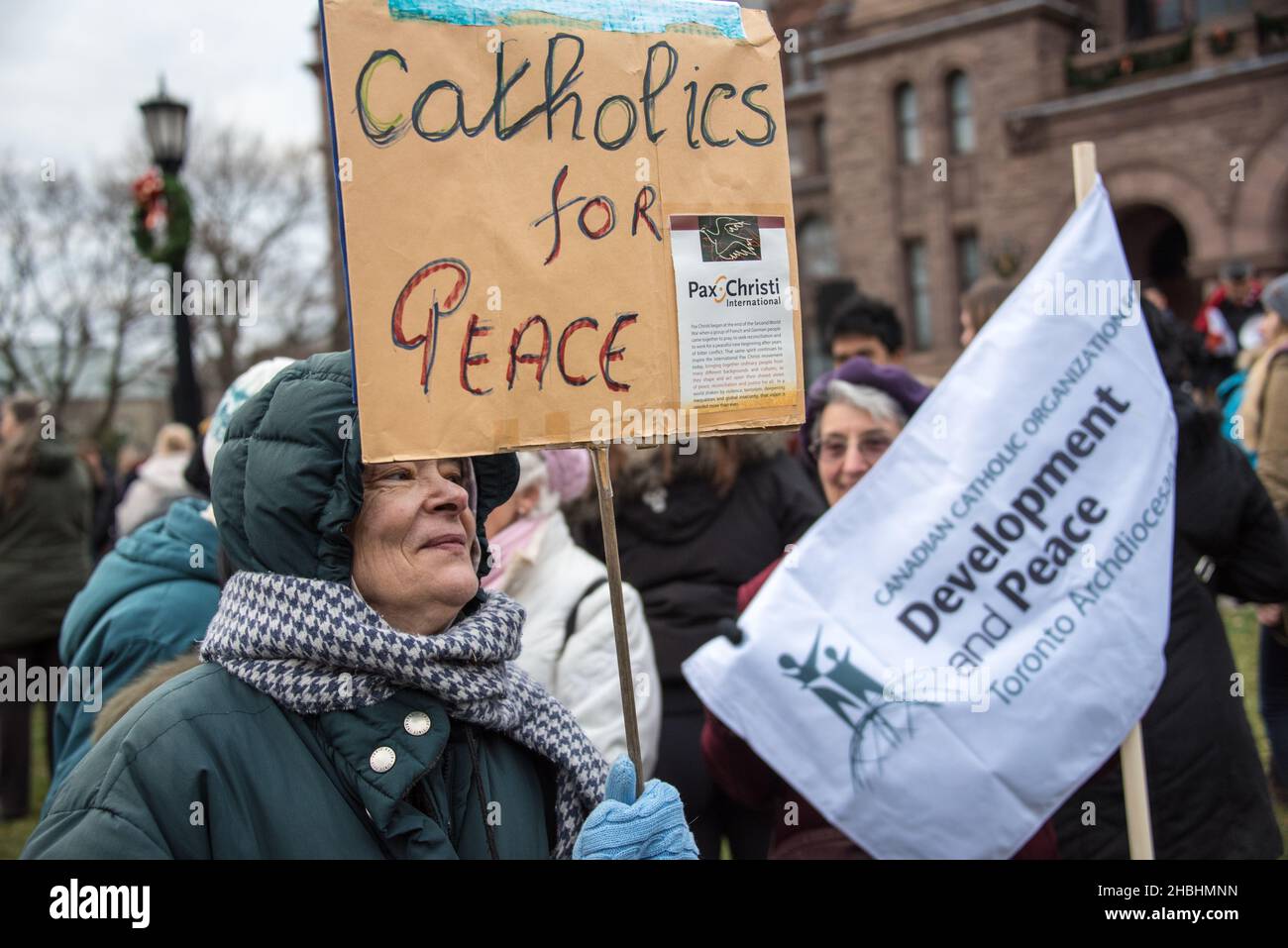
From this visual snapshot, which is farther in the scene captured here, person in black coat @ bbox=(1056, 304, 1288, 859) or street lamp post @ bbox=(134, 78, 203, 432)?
street lamp post @ bbox=(134, 78, 203, 432)

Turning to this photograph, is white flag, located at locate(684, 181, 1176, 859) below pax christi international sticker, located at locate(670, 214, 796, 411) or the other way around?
below

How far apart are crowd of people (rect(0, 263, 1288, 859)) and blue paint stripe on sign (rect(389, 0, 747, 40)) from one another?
524 millimetres

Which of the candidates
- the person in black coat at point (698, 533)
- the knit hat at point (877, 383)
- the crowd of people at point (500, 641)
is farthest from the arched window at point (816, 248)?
the knit hat at point (877, 383)

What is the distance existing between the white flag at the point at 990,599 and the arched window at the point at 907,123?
25.2m

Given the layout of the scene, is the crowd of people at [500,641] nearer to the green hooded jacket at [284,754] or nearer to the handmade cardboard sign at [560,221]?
the green hooded jacket at [284,754]

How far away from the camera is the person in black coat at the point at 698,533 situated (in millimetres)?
3830

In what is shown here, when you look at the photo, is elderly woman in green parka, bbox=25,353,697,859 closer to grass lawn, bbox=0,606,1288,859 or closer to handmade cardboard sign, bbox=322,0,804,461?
handmade cardboard sign, bbox=322,0,804,461

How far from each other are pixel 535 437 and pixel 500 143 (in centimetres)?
43

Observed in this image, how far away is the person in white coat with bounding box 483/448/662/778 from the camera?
3164 mm

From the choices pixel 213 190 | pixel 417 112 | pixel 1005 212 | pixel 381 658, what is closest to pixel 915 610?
pixel 381 658

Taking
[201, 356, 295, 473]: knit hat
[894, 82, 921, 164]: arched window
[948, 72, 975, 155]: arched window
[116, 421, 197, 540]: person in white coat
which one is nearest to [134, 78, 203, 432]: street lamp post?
[116, 421, 197, 540]: person in white coat

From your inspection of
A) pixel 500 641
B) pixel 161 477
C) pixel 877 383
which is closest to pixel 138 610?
pixel 500 641

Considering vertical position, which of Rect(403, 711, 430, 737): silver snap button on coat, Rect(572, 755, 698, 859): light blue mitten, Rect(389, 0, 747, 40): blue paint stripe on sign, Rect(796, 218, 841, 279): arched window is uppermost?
Rect(796, 218, 841, 279): arched window

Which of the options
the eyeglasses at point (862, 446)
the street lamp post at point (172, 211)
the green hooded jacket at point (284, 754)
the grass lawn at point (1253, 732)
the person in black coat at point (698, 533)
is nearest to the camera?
the green hooded jacket at point (284, 754)
